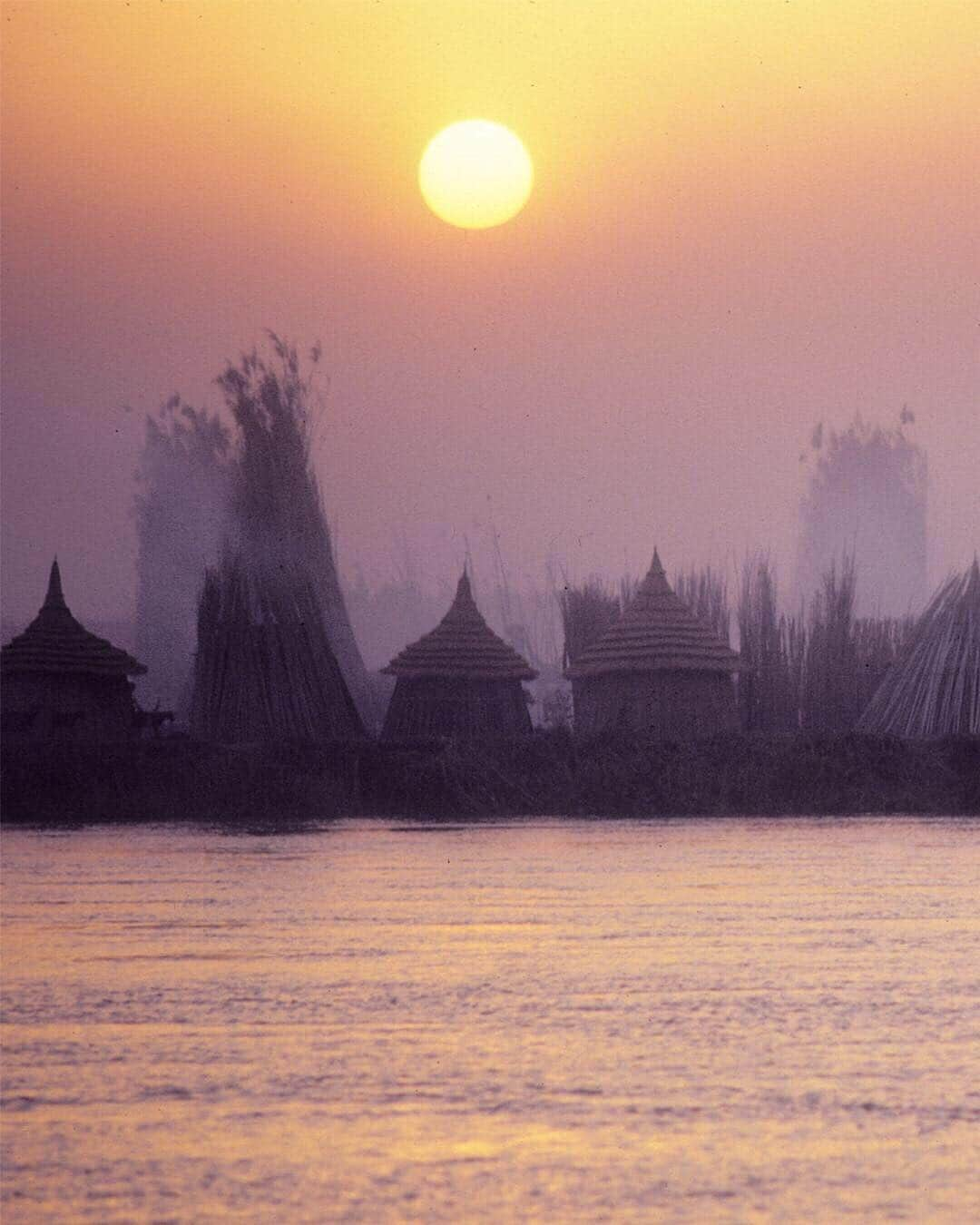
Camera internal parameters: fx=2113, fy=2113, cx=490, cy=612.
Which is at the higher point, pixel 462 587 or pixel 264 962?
pixel 462 587

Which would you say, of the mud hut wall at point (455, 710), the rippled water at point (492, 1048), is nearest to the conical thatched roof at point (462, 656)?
the mud hut wall at point (455, 710)

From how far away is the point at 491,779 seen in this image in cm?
2050

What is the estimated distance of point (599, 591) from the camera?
28797 millimetres

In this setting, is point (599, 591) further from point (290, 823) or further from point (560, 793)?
point (290, 823)

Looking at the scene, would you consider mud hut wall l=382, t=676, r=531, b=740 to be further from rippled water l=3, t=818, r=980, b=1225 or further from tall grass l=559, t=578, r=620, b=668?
rippled water l=3, t=818, r=980, b=1225

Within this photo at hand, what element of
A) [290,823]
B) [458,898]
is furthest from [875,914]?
[290,823]

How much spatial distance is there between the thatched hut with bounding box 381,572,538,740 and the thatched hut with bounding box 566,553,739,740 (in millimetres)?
1062

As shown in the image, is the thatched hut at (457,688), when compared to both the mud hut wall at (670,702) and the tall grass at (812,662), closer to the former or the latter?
the mud hut wall at (670,702)

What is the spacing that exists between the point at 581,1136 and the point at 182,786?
1473 cm

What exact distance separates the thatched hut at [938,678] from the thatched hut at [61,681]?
28.3ft

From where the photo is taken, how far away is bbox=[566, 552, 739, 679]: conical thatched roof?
24.9 metres

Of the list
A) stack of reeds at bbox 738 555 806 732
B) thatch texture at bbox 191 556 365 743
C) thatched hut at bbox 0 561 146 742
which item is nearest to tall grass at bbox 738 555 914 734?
stack of reeds at bbox 738 555 806 732

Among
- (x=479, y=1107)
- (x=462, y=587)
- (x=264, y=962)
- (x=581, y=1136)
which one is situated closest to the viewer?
(x=581, y=1136)

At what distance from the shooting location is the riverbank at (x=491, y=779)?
1986cm
